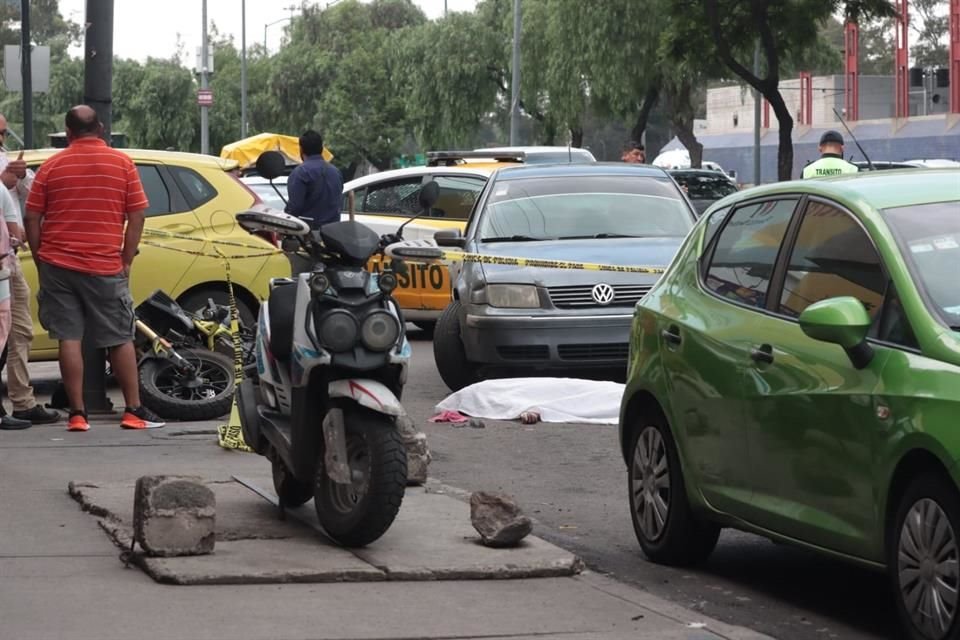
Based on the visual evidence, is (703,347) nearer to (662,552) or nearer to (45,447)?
(662,552)

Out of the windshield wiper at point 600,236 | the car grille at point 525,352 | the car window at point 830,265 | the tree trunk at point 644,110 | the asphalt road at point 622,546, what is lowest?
the asphalt road at point 622,546

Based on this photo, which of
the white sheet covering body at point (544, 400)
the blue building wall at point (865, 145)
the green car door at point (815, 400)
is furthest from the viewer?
the blue building wall at point (865, 145)

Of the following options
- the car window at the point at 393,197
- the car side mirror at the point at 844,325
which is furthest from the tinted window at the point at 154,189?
the car side mirror at the point at 844,325

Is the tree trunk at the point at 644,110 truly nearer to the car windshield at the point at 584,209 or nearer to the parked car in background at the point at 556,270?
the parked car in background at the point at 556,270

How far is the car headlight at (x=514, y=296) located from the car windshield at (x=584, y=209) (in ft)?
2.85

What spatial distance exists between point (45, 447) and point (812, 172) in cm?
625

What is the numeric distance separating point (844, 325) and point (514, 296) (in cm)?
736

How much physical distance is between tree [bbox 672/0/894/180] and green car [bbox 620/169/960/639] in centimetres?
2585

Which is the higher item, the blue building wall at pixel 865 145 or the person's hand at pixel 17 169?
the blue building wall at pixel 865 145

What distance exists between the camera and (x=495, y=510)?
732 centimetres

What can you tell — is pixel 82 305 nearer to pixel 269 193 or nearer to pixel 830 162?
pixel 830 162

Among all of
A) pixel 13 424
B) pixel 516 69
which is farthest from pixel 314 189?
pixel 516 69

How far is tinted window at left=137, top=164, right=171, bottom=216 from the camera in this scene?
44.4ft

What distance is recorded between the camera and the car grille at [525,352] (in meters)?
13.1
